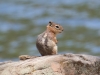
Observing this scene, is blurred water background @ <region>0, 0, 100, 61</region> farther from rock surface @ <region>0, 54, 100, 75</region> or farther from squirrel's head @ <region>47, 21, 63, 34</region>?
rock surface @ <region>0, 54, 100, 75</region>

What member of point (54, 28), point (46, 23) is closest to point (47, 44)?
point (54, 28)

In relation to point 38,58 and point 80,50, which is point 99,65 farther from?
point 80,50

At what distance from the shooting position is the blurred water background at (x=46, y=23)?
57.6 ft

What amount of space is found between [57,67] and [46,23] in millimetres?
12874

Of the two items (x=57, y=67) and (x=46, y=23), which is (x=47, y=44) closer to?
(x=57, y=67)

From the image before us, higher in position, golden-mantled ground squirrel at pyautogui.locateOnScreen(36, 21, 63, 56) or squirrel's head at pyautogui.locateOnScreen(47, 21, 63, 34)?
squirrel's head at pyautogui.locateOnScreen(47, 21, 63, 34)

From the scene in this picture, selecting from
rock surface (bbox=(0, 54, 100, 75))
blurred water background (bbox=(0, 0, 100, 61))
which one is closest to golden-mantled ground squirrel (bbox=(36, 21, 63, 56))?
rock surface (bbox=(0, 54, 100, 75))

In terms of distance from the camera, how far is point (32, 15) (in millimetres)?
22391

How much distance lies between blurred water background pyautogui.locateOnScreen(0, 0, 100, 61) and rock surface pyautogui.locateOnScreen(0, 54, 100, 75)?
845cm

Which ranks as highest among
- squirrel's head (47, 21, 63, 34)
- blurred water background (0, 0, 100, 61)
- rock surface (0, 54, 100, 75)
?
blurred water background (0, 0, 100, 61)

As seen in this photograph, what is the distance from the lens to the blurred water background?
57.6 feet

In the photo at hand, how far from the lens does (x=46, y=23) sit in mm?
20016

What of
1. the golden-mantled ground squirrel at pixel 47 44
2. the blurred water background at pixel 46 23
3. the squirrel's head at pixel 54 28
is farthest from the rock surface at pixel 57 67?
Result: the blurred water background at pixel 46 23

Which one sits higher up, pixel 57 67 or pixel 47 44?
pixel 47 44
